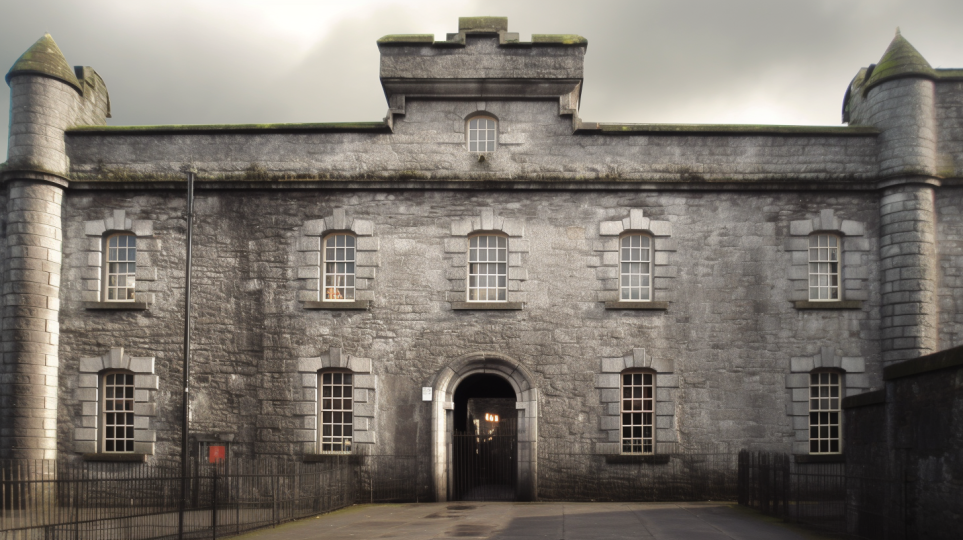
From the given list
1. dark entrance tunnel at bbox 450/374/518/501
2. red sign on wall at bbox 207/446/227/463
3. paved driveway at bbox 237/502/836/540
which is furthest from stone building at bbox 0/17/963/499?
paved driveway at bbox 237/502/836/540

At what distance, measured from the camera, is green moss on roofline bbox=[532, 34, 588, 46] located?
65.1ft

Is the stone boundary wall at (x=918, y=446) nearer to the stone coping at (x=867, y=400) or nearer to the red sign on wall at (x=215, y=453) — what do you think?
the stone coping at (x=867, y=400)

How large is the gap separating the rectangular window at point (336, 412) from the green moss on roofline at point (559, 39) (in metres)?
9.94

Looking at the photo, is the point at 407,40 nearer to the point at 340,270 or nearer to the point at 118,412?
the point at 340,270

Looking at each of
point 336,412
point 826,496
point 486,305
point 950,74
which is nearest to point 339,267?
point 336,412

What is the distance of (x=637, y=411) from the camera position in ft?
63.0

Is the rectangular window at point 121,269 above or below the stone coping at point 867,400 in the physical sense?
above

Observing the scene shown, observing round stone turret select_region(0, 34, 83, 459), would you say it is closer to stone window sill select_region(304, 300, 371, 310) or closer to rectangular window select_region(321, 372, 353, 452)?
stone window sill select_region(304, 300, 371, 310)

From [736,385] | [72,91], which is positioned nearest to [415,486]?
[736,385]

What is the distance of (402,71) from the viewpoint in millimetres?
19797

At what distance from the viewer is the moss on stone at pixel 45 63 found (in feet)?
62.6

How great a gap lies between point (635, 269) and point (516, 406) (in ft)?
15.4

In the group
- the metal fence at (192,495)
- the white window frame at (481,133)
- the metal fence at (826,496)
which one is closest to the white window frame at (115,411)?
the metal fence at (192,495)

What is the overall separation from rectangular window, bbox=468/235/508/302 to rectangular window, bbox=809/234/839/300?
793 centimetres
